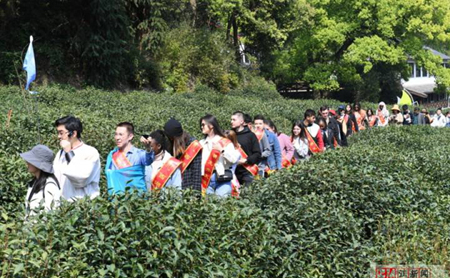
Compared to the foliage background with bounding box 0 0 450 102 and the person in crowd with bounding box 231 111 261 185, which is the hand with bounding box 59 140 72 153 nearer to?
the person in crowd with bounding box 231 111 261 185

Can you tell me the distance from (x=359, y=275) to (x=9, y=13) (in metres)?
21.5

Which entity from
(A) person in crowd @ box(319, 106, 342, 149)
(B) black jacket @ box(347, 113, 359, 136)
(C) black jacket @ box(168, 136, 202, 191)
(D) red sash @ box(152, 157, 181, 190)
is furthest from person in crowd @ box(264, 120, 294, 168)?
(B) black jacket @ box(347, 113, 359, 136)

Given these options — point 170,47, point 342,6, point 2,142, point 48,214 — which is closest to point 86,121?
point 2,142

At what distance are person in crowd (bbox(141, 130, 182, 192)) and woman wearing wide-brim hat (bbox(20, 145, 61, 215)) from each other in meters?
1.27

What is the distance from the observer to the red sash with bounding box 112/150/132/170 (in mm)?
6723

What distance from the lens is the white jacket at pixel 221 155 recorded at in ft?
25.7

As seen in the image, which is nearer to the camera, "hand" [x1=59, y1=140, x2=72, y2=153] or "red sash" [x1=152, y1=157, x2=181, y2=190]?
"hand" [x1=59, y1=140, x2=72, y2=153]

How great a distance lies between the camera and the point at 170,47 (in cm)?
3197

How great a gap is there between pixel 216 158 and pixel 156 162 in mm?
1068

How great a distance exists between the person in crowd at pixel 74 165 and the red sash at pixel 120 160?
603 mm

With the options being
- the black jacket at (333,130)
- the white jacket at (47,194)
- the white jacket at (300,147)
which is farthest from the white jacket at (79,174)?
the black jacket at (333,130)

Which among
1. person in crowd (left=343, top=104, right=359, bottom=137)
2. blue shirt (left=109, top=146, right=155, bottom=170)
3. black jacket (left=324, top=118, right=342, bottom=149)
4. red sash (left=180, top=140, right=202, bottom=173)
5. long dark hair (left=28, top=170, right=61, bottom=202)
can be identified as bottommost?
person in crowd (left=343, top=104, right=359, bottom=137)

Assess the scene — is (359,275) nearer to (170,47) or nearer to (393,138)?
(393,138)

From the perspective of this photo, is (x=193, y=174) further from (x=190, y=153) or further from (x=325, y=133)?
(x=325, y=133)
